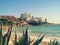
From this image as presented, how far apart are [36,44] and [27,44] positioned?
0.05 m

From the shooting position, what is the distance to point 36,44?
1062 mm

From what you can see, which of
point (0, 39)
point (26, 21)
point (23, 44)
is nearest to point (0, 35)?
point (0, 39)

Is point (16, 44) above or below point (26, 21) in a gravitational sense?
above

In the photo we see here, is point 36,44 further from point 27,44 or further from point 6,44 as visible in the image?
point 6,44

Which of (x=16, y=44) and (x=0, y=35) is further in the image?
(x=16, y=44)

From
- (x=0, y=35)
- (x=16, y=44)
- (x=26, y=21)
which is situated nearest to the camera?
(x=0, y=35)

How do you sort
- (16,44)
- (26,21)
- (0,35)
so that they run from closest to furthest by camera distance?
(0,35), (16,44), (26,21)

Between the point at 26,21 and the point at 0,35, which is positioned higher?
the point at 0,35

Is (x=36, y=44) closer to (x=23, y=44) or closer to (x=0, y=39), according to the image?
(x=23, y=44)

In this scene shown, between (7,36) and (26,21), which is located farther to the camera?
(26,21)

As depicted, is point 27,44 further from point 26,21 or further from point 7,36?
point 26,21

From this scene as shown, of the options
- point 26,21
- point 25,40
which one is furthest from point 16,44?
point 26,21

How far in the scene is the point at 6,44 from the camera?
105cm

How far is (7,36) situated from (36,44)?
159mm
